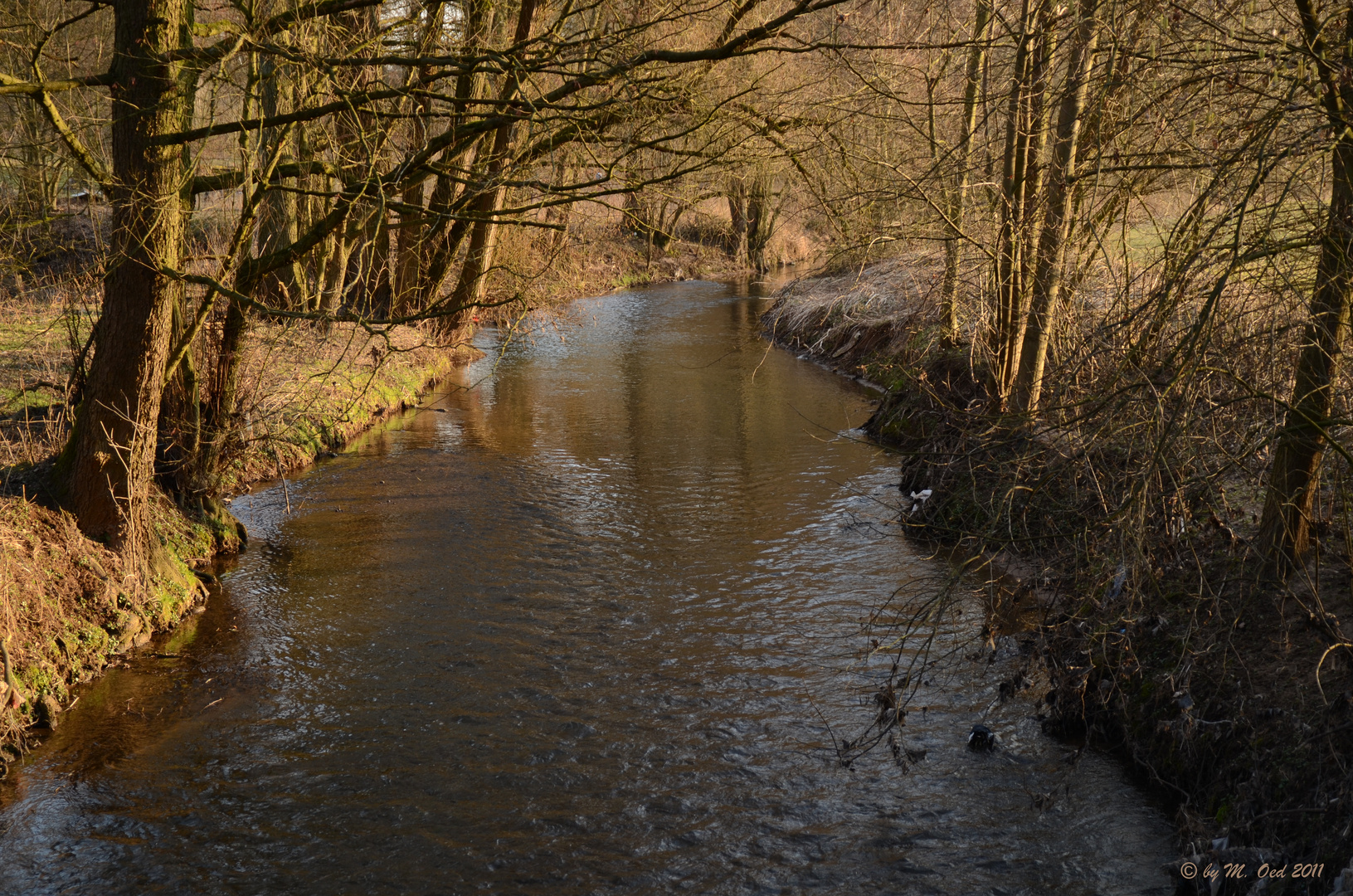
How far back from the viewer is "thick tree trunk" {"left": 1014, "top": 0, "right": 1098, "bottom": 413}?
942 centimetres

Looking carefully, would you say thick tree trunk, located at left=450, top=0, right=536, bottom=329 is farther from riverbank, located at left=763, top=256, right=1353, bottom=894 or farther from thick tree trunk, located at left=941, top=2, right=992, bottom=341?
riverbank, located at left=763, top=256, right=1353, bottom=894

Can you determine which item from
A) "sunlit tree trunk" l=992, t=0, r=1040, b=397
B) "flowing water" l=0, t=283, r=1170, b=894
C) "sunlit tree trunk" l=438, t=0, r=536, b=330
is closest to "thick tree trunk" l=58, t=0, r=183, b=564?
"flowing water" l=0, t=283, r=1170, b=894

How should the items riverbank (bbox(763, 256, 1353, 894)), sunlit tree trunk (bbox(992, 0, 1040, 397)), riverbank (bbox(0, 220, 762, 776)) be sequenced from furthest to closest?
sunlit tree trunk (bbox(992, 0, 1040, 397)), riverbank (bbox(0, 220, 762, 776)), riverbank (bbox(763, 256, 1353, 894))

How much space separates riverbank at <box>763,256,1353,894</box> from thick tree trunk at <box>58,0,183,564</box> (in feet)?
20.7

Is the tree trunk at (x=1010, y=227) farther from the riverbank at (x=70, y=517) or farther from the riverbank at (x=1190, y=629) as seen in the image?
the riverbank at (x=70, y=517)

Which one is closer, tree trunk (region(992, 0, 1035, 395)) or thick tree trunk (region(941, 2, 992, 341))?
tree trunk (region(992, 0, 1035, 395))

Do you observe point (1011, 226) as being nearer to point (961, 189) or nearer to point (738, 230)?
point (961, 189)

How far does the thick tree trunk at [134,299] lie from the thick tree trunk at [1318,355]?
25.5 feet

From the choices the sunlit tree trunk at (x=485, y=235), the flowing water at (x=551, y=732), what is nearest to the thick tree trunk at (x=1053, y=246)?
the flowing water at (x=551, y=732)

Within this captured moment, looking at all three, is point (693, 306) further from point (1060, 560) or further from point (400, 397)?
point (1060, 560)

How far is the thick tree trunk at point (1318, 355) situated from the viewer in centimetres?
469

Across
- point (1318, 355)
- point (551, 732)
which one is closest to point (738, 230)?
point (551, 732)

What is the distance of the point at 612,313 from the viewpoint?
28172 mm

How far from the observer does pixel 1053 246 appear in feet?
34.0
